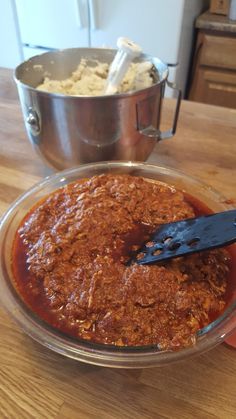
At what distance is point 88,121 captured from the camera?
83 cm

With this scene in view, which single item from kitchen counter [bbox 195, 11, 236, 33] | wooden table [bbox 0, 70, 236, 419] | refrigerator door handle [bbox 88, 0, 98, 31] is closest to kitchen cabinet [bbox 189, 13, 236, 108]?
kitchen counter [bbox 195, 11, 236, 33]

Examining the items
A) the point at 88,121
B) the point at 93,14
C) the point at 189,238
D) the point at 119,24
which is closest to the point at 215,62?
the point at 119,24

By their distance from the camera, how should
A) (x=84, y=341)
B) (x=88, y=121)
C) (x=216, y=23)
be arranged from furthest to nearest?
1. (x=216, y=23)
2. (x=88, y=121)
3. (x=84, y=341)

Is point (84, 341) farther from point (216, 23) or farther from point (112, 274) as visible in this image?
point (216, 23)

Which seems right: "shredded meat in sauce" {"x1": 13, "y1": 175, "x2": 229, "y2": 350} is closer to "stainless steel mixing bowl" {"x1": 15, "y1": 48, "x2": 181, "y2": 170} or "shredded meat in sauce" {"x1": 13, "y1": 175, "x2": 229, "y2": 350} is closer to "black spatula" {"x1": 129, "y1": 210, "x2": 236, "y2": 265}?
"black spatula" {"x1": 129, "y1": 210, "x2": 236, "y2": 265}

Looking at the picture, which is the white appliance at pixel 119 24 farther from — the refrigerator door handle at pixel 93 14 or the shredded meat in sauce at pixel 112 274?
the shredded meat in sauce at pixel 112 274

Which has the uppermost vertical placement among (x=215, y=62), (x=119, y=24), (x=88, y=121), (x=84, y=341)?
(x=88, y=121)

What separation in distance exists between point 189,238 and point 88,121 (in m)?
0.38

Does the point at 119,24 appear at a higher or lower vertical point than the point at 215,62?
higher

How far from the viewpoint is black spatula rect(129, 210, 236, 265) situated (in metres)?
0.60

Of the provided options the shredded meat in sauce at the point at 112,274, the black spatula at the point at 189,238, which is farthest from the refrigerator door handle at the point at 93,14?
the black spatula at the point at 189,238

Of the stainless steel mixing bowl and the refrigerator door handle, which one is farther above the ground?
the stainless steel mixing bowl

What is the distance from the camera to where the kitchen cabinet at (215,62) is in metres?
2.11

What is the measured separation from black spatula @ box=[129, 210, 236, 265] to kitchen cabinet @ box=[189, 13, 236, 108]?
181 centimetres
